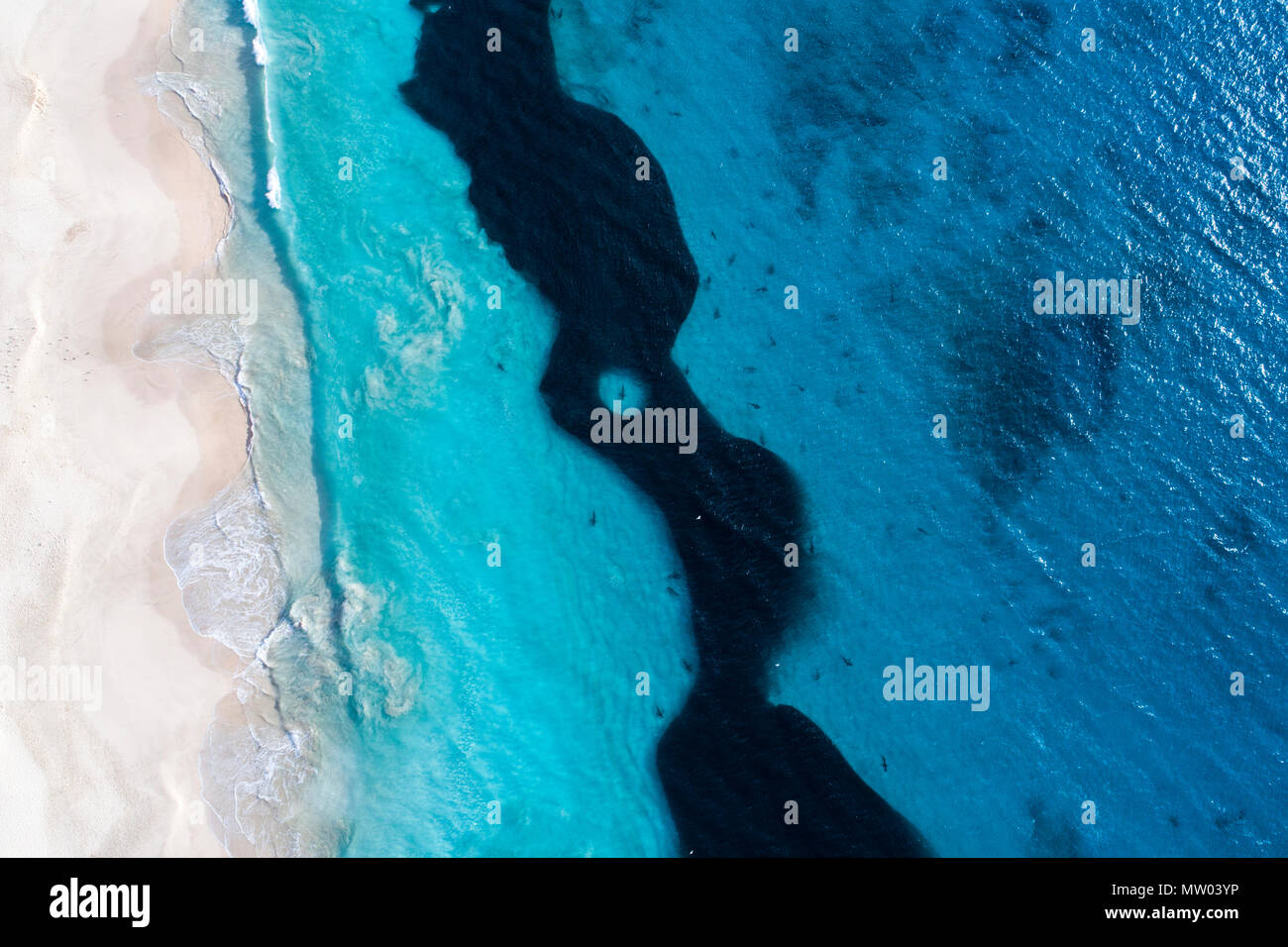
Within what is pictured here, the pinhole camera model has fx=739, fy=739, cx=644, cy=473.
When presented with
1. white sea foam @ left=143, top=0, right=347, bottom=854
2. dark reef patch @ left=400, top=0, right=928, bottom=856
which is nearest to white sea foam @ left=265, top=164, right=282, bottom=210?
white sea foam @ left=143, top=0, right=347, bottom=854

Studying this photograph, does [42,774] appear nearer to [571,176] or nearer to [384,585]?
[384,585]

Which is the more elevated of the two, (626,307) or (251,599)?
(626,307)

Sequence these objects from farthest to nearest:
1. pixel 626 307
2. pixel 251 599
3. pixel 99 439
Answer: pixel 626 307 → pixel 99 439 → pixel 251 599

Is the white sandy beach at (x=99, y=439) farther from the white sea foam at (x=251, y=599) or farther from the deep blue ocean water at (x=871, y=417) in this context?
the deep blue ocean water at (x=871, y=417)

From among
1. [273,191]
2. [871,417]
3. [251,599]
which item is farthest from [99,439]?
[871,417]

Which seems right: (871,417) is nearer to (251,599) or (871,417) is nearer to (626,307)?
(626,307)

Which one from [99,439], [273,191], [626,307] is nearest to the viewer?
[99,439]

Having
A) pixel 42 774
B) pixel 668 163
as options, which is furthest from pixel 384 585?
pixel 668 163

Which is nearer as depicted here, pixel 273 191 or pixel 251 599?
pixel 251 599
